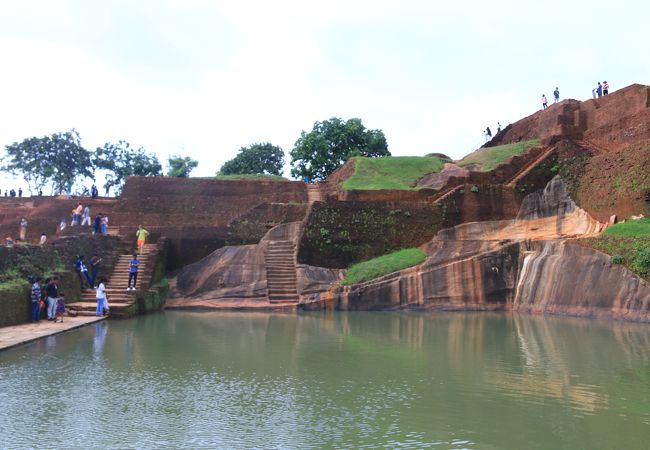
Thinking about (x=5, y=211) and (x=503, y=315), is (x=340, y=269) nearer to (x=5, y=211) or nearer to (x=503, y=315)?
(x=503, y=315)

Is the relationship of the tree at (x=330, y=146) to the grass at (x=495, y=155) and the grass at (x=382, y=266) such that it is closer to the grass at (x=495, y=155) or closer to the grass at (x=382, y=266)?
the grass at (x=495, y=155)

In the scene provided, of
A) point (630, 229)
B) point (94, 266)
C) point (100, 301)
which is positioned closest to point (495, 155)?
point (630, 229)

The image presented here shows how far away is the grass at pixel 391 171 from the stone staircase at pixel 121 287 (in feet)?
29.9

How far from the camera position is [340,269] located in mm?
20609

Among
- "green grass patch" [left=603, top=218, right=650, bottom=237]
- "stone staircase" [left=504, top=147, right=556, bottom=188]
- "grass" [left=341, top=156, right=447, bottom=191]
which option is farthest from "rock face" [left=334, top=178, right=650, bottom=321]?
"grass" [left=341, top=156, right=447, bottom=191]

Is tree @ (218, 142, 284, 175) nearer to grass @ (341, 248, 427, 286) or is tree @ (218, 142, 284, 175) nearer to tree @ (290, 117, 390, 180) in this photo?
tree @ (290, 117, 390, 180)

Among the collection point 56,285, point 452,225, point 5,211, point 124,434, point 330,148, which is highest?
point 330,148

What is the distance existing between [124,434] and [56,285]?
32.3ft

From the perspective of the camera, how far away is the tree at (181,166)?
43062mm

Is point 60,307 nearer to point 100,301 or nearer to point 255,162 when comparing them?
point 100,301

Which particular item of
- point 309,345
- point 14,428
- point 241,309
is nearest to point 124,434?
point 14,428

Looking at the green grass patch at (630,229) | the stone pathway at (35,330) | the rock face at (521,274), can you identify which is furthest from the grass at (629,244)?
the stone pathway at (35,330)

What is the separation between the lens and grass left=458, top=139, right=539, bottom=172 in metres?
25.9

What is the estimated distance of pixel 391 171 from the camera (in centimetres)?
2777
